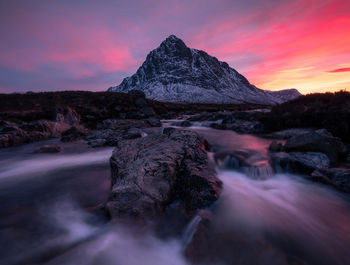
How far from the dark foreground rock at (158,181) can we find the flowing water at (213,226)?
403 millimetres

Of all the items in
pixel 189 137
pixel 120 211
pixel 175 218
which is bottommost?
pixel 175 218

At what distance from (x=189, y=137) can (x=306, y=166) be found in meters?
4.27

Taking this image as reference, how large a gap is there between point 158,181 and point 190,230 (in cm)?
133

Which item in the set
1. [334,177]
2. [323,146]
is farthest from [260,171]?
[323,146]

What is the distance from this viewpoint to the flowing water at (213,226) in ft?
9.52

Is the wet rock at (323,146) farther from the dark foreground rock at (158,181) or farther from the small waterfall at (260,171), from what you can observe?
the dark foreground rock at (158,181)

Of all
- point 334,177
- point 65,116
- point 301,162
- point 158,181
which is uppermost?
point 65,116

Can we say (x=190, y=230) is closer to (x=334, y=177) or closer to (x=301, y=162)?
(x=334, y=177)

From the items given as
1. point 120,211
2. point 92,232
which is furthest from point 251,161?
point 92,232

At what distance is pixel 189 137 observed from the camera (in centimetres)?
650

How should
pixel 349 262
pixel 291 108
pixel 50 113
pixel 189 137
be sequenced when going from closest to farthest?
pixel 349 262
pixel 189 137
pixel 291 108
pixel 50 113

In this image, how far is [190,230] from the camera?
3.33 metres

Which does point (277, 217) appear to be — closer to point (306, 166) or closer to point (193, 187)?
point (193, 187)

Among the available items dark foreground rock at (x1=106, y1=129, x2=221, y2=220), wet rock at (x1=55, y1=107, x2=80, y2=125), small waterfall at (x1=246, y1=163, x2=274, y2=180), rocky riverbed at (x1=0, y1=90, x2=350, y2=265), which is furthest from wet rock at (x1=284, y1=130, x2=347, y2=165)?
wet rock at (x1=55, y1=107, x2=80, y2=125)
